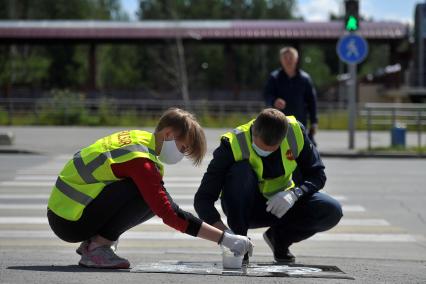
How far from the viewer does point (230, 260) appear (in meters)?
5.41

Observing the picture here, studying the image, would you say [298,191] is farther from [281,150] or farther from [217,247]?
[217,247]

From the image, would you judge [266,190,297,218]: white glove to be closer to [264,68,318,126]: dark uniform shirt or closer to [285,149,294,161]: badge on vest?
[285,149,294,161]: badge on vest

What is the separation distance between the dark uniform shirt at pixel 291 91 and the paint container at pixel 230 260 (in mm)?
5980

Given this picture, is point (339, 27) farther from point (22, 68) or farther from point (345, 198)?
point (345, 198)

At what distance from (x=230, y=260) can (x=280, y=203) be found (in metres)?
0.57

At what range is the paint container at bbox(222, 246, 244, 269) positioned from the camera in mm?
5359

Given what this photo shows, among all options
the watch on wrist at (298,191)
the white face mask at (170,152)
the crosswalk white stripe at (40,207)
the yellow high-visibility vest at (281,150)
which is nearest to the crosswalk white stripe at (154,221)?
the crosswalk white stripe at (40,207)

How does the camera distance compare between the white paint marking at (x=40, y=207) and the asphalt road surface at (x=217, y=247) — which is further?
the white paint marking at (x=40, y=207)

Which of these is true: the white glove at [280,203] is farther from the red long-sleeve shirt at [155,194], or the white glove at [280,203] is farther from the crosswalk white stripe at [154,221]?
the crosswalk white stripe at [154,221]

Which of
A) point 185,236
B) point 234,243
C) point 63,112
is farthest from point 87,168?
point 63,112

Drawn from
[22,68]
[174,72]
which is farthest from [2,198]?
[22,68]

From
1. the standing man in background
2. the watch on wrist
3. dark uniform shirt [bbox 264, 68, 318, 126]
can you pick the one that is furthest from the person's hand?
the watch on wrist

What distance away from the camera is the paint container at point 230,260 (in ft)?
17.6

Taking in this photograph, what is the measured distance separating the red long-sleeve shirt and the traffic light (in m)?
14.1
